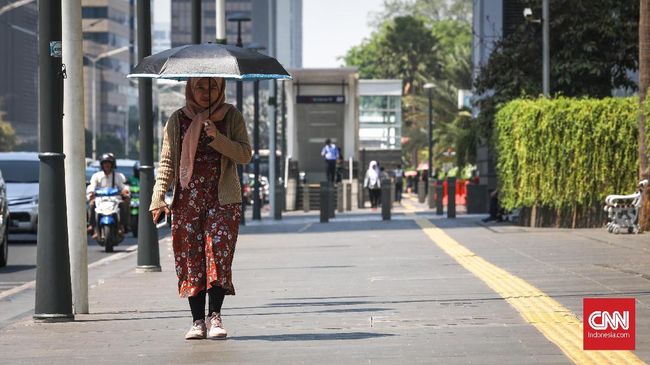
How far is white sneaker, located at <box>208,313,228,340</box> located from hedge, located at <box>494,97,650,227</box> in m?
21.3

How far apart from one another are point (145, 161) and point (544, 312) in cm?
841

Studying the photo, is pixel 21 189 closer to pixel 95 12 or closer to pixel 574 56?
pixel 574 56

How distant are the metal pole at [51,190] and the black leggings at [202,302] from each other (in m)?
1.94

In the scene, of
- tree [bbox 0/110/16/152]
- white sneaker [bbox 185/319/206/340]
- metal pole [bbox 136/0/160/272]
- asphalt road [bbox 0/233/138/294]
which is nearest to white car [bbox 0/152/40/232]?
asphalt road [bbox 0/233/138/294]

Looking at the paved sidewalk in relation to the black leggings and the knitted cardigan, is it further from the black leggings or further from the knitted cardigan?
the knitted cardigan

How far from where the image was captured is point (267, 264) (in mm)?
22141

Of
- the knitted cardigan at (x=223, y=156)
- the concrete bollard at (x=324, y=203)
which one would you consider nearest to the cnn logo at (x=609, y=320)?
the knitted cardigan at (x=223, y=156)

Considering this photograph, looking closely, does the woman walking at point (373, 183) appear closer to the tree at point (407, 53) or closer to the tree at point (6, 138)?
the tree at point (6, 138)

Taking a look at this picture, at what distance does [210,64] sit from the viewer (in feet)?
40.5

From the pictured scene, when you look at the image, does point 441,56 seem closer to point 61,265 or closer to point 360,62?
point 360,62

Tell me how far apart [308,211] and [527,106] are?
2517cm

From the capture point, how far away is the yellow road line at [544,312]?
1024 centimetres

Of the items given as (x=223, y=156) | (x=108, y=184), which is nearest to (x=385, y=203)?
(x=108, y=184)

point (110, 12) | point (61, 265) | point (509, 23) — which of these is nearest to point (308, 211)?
point (509, 23)
